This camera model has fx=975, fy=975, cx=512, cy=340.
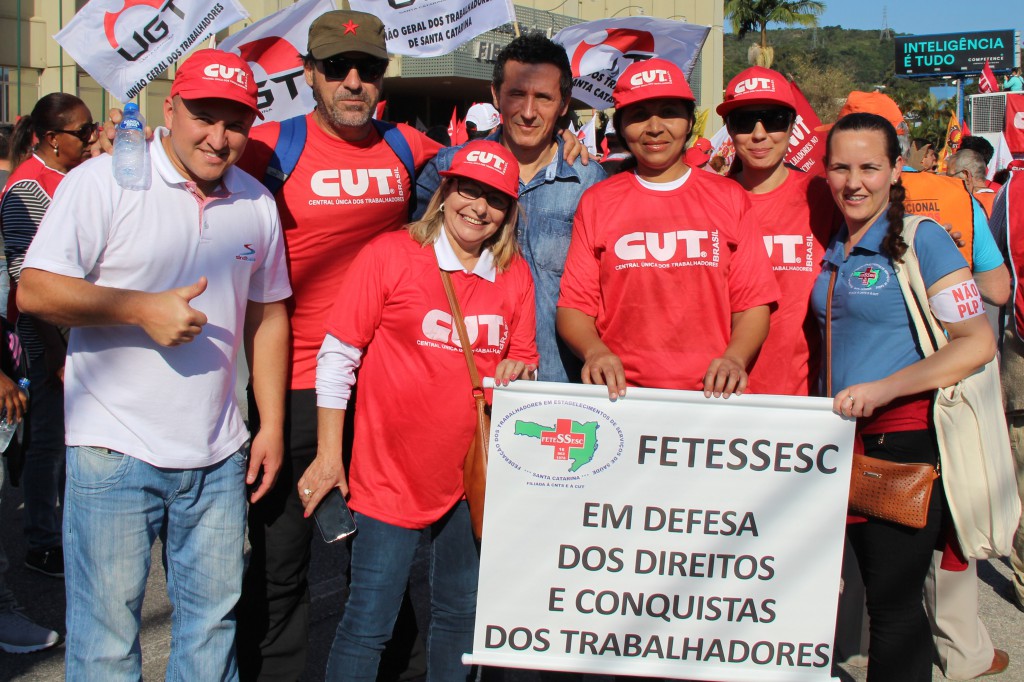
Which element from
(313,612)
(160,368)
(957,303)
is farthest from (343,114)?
(313,612)

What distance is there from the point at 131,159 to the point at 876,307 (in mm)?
2406

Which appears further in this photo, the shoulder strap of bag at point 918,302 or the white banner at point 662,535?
the shoulder strap of bag at point 918,302

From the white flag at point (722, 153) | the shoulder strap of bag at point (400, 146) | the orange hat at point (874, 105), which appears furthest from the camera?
the white flag at point (722, 153)

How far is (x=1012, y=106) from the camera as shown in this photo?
10.9 meters

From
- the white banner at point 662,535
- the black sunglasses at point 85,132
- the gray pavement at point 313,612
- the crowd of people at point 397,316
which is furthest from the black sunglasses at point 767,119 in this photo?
the black sunglasses at point 85,132

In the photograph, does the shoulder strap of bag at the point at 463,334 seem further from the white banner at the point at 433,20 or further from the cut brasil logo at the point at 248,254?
the white banner at the point at 433,20

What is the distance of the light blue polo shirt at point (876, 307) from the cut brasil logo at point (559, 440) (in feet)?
2.79

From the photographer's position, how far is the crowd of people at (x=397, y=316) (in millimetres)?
2895

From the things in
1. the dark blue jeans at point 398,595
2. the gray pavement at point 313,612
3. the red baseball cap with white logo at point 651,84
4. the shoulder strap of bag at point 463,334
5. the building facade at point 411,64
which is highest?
the building facade at point 411,64

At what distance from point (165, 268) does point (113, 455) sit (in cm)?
57

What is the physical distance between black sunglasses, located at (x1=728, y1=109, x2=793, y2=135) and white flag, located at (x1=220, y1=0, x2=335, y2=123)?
101 inches

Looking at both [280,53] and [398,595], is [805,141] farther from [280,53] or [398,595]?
[398,595]

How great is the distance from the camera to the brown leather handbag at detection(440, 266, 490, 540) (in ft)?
10.4

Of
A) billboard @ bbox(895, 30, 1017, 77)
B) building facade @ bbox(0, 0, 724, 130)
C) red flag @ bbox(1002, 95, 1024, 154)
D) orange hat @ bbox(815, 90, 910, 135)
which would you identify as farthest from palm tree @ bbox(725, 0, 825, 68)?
orange hat @ bbox(815, 90, 910, 135)
